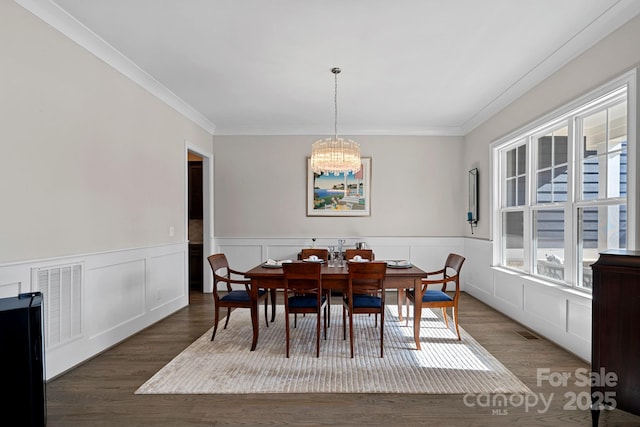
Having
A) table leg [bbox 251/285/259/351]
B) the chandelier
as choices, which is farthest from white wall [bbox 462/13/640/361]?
table leg [bbox 251/285/259/351]

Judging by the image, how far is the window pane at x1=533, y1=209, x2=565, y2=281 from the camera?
3.74 metres

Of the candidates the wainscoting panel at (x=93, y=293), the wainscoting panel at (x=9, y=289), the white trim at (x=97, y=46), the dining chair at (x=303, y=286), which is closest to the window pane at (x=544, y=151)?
the dining chair at (x=303, y=286)

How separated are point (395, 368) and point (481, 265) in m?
3.13

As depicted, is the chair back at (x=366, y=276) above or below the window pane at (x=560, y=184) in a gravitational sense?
below

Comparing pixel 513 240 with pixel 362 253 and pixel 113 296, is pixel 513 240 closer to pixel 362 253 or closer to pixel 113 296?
pixel 362 253

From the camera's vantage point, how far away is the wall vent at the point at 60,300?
2.79 metres

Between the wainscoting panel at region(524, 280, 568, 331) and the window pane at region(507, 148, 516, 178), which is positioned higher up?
the window pane at region(507, 148, 516, 178)

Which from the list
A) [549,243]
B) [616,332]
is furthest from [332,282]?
[549,243]

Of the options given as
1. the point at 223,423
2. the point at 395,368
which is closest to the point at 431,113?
the point at 395,368

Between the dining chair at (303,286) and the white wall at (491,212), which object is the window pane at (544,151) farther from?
the dining chair at (303,286)

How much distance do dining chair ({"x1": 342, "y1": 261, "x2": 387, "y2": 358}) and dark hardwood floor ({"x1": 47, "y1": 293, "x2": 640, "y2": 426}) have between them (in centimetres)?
84

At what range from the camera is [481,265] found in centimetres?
555

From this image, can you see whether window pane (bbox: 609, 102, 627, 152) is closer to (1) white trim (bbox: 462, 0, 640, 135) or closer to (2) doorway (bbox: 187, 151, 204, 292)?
(1) white trim (bbox: 462, 0, 640, 135)

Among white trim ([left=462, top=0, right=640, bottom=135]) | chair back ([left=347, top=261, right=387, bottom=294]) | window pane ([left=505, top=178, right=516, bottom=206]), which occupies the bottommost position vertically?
chair back ([left=347, top=261, right=387, bottom=294])
